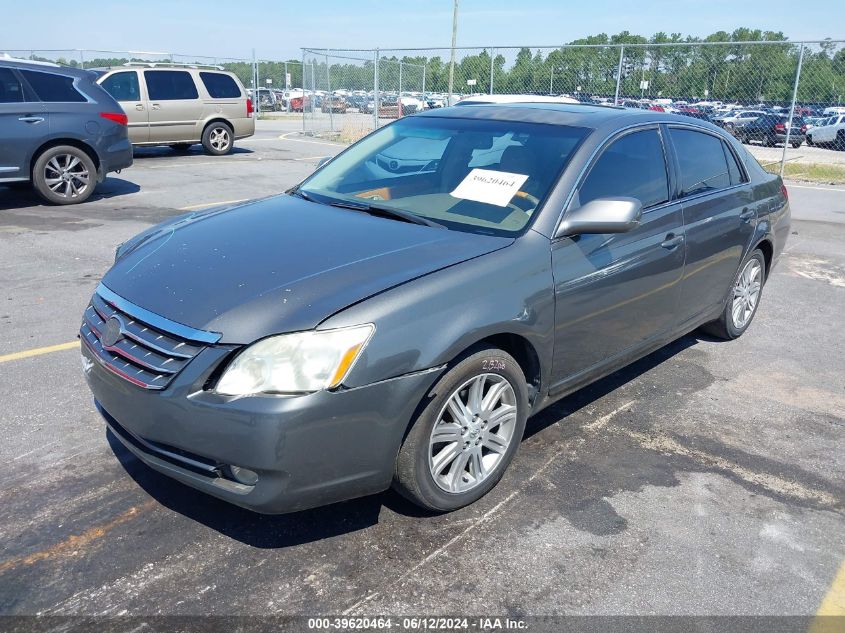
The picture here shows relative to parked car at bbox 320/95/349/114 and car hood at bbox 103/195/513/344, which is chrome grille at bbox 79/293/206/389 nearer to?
car hood at bbox 103/195/513/344

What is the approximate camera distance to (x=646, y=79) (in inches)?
794

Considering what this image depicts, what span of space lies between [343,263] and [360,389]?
641 millimetres

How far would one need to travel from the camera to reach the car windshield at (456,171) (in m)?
3.64

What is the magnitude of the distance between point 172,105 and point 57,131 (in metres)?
5.98

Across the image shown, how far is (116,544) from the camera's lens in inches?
114

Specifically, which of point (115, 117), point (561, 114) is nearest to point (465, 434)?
point (561, 114)

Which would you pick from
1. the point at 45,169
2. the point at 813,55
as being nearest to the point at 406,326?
the point at 45,169

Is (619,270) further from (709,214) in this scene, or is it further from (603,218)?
(709,214)

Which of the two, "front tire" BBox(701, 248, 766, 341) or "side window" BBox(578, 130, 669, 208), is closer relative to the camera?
"side window" BBox(578, 130, 669, 208)

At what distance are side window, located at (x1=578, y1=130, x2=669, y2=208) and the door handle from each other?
0.70ft

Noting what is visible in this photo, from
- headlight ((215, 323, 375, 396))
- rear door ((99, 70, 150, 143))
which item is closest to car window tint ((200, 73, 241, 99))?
rear door ((99, 70, 150, 143))

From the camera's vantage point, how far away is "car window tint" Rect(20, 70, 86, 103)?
30.8ft

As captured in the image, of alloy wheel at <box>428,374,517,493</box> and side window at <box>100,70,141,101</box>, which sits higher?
side window at <box>100,70,141,101</box>

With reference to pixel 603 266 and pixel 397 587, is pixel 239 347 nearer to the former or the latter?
pixel 397 587
